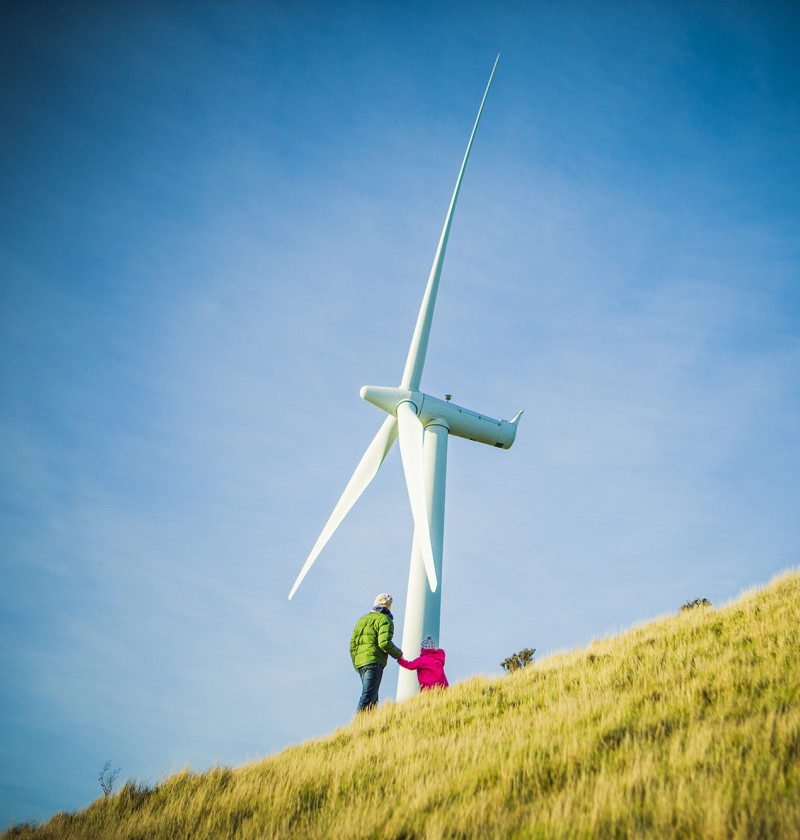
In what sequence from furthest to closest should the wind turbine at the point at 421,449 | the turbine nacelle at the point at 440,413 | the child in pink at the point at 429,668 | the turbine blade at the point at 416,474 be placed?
the turbine nacelle at the point at 440,413
the wind turbine at the point at 421,449
the turbine blade at the point at 416,474
the child in pink at the point at 429,668

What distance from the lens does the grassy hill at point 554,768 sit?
4.36m

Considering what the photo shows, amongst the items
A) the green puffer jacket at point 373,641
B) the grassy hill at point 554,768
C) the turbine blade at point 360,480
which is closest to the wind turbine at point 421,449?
the turbine blade at point 360,480

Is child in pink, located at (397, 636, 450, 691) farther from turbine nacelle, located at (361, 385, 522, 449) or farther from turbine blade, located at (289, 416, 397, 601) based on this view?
turbine nacelle, located at (361, 385, 522, 449)

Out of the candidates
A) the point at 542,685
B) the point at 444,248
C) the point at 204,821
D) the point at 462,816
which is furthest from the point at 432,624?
the point at 444,248

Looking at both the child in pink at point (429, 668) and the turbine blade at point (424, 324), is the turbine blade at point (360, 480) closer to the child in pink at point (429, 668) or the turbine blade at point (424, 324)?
the turbine blade at point (424, 324)

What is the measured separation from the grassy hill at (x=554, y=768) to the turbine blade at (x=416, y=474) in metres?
3.34

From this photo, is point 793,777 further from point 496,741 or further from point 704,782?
point 496,741

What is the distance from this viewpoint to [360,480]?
59.0ft

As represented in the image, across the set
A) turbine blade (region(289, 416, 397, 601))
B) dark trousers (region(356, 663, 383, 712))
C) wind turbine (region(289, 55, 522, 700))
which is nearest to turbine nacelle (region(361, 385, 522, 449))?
wind turbine (region(289, 55, 522, 700))

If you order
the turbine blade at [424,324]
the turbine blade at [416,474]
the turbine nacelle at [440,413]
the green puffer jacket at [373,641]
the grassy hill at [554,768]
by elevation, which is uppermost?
the turbine blade at [424,324]

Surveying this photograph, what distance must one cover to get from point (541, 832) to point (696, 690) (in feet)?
11.3

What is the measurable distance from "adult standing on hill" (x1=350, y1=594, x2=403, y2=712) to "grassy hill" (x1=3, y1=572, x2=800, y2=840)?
1.64 ft

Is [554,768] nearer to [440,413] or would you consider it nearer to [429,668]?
[429,668]

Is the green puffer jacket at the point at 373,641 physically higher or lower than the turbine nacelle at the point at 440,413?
lower
